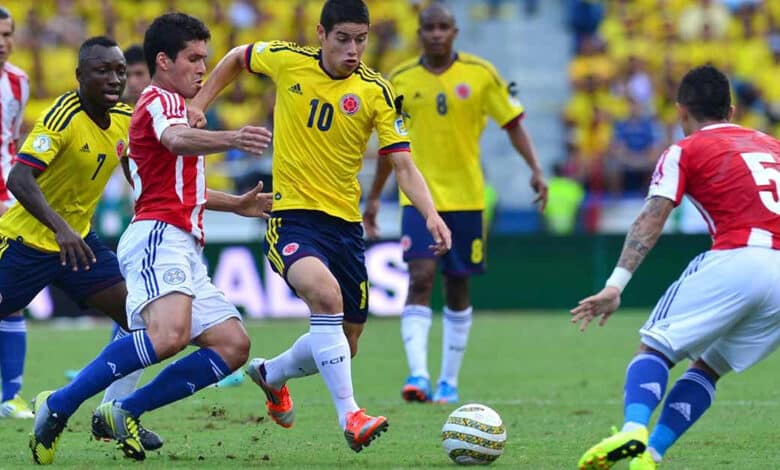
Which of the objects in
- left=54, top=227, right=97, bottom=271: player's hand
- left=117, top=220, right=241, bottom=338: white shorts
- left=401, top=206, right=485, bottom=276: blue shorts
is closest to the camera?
left=117, top=220, right=241, bottom=338: white shorts

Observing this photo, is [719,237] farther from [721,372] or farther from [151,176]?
[151,176]

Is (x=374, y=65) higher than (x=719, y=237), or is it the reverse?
(x=719, y=237)

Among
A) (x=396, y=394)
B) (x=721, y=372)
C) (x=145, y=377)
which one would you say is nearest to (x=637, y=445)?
(x=721, y=372)

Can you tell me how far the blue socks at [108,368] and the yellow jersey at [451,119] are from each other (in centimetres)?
428

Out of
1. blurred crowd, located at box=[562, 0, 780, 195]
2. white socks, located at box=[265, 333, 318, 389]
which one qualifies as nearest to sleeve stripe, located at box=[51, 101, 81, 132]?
white socks, located at box=[265, 333, 318, 389]

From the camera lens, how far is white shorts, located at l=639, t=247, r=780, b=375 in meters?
6.34

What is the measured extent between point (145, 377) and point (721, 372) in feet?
21.3

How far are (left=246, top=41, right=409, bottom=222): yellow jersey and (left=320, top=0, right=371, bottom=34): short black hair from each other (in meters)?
0.30

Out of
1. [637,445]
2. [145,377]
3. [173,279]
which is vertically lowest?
[145,377]

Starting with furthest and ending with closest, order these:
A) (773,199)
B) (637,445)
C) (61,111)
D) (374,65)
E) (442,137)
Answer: (374,65)
(442,137)
(61,111)
(773,199)
(637,445)

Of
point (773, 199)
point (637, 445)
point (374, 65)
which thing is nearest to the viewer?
point (637, 445)

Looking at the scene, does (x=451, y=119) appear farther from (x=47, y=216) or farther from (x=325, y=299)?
(x=47, y=216)

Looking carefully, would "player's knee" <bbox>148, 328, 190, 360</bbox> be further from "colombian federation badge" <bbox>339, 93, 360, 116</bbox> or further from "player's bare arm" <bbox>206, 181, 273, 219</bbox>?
"colombian federation badge" <bbox>339, 93, 360, 116</bbox>

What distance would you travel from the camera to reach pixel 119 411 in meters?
7.09
